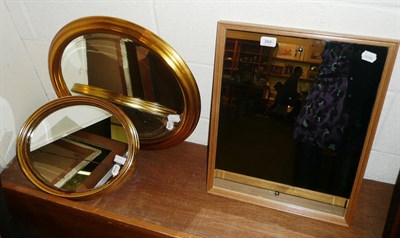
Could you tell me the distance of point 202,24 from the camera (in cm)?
82

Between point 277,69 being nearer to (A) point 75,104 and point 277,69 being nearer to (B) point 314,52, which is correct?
(B) point 314,52

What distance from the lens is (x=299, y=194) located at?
34.6 inches

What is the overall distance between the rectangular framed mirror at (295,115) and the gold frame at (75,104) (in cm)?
25

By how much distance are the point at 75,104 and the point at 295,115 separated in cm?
71

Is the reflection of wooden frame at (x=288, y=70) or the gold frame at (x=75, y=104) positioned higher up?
the reflection of wooden frame at (x=288, y=70)

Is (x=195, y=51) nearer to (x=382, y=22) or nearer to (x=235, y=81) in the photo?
(x=235, y=81)

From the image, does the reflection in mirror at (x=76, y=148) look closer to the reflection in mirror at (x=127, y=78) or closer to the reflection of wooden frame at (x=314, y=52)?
the reflection in mirror at (x=127, y=78)

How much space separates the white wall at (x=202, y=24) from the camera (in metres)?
0.70

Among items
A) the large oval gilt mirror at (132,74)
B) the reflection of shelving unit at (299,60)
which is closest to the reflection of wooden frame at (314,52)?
the reflection of shelving unit at (299,60)

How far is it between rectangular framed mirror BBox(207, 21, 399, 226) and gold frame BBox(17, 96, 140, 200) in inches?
9.9

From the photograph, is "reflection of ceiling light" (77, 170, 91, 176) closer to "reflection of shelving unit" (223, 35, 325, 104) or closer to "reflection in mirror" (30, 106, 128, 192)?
"reflection in mirror" (30, 106, 128, 192)

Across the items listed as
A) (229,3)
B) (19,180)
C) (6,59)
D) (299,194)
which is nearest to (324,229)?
(299,194)

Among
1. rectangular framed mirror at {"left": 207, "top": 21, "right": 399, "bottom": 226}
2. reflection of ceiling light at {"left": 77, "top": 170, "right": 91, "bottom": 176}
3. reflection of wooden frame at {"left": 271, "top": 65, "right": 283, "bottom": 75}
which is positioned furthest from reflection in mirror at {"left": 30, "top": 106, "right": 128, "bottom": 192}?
reflection of wooden frame at {"left": 271, "top": 65, "right": 283, "bottom": 75}

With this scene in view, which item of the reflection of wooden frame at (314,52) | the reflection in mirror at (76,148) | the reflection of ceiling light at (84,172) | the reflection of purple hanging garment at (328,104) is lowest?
the reflection of ceiling light at (84,172)
